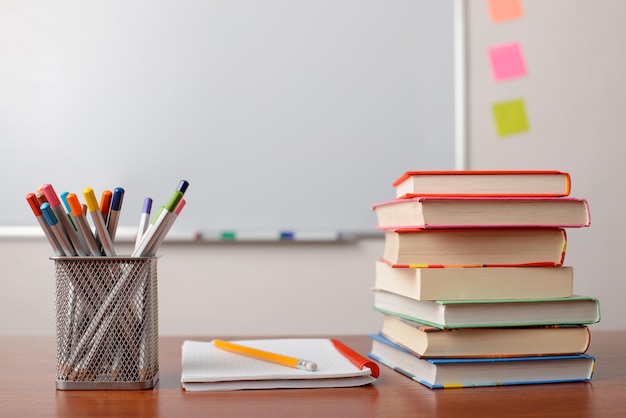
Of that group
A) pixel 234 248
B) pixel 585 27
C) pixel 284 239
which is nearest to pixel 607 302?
pixel 585 27

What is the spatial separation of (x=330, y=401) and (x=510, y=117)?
179 centimetres

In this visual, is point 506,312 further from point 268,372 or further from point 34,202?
point 34,202

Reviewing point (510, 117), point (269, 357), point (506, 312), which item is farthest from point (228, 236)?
point (506, 312)

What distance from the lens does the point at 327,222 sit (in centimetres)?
219

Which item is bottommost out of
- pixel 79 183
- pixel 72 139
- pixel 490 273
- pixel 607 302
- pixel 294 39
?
pixel 607 302

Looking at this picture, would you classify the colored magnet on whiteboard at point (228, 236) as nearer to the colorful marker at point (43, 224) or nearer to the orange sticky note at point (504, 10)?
the orange sticky note at point (504, 10)

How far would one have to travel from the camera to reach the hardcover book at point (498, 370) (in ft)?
2.31

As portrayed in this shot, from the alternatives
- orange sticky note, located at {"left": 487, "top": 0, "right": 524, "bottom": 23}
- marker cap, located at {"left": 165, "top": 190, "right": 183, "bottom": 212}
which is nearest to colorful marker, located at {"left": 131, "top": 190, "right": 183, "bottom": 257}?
marker cap, located at {"left": 165, "top": 190, "right": 183, "bottom": 212}

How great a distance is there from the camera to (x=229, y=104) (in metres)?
2.18

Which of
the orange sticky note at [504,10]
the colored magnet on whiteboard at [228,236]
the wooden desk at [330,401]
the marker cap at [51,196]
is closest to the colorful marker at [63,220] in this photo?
the marker cap at [51,196]

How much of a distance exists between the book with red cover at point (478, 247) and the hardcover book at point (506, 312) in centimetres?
4

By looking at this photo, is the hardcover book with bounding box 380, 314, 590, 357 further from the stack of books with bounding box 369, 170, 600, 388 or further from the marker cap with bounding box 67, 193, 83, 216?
the marker cap with bounding box 67, 193, 83, 216

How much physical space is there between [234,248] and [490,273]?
148cm

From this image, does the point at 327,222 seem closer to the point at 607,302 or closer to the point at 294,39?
the point at 294,39
